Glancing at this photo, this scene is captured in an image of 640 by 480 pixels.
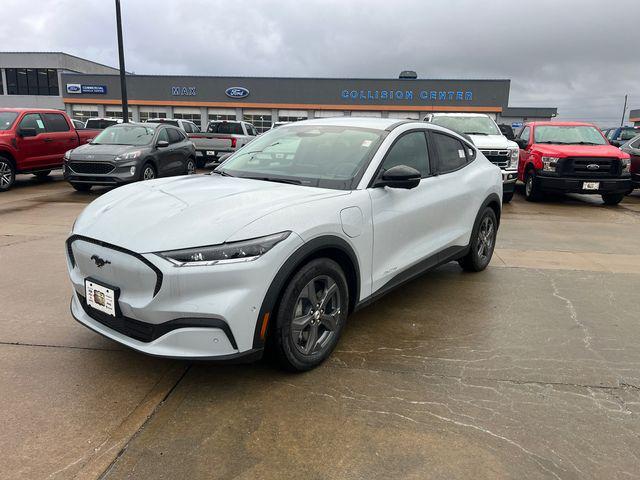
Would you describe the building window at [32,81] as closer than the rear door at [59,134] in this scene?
No

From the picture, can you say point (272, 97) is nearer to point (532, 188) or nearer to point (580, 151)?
point (532, 188)

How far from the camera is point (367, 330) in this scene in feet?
12.8

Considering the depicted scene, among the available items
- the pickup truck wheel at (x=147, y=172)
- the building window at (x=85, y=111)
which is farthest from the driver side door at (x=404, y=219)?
the building window at (x=85, y=111)

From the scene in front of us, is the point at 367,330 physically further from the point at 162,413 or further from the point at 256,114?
the point at 256,114

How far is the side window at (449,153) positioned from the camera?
4598mm

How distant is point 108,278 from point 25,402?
85 cm

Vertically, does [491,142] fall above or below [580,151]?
above

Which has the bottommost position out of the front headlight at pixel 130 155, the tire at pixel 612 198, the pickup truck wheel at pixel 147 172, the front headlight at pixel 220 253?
the tire at pixel 612 198

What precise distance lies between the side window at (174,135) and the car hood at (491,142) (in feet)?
24.2

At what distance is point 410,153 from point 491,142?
23.9 ft

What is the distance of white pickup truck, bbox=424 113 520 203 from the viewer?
34.2ft

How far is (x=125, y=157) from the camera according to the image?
10602 mm

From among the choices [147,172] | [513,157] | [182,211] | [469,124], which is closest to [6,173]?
[147,172]

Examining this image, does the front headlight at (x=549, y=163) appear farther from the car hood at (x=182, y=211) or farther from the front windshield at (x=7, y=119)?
the front windshield at (x=7, y=119)
